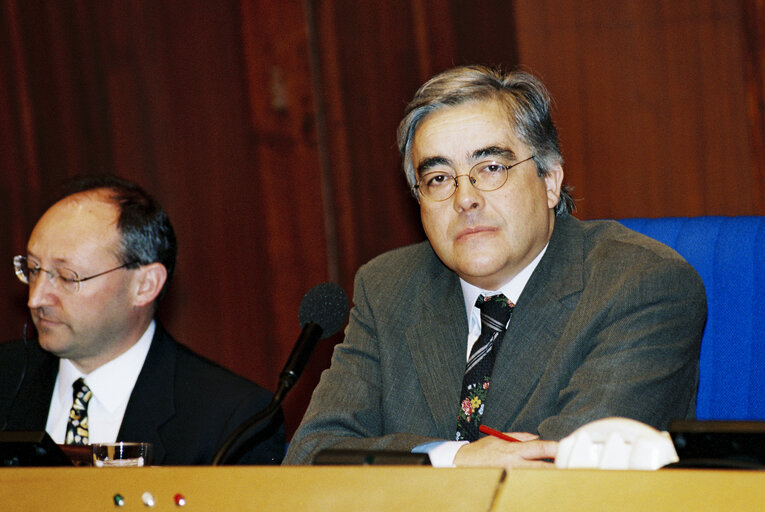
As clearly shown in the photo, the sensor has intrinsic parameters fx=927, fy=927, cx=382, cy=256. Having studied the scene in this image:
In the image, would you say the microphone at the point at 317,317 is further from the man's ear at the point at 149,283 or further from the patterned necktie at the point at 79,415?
the man's ear at the point at 149,283

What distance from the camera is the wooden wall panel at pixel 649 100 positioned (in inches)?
113

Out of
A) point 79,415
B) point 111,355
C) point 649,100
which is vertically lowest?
point 79,415

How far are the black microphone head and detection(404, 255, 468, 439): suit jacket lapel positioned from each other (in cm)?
27

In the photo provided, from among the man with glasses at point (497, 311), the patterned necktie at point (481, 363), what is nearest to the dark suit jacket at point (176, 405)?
the man with glasses at point (497, 311)

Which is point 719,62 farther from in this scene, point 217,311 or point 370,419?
point 217,311

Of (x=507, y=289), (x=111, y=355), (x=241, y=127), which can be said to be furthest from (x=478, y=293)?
(x=241, y=127)

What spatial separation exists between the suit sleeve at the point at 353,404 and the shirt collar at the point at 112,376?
783mm

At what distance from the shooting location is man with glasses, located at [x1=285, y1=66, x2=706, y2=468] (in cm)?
191

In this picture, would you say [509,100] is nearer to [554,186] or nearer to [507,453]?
[554,186]

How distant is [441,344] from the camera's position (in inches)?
86.7

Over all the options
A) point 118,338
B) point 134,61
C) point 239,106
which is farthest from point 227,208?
point 118,338

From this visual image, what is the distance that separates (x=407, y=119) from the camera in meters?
2.32

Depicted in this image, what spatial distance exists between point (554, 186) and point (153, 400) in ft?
4.14

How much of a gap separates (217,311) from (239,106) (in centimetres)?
79
